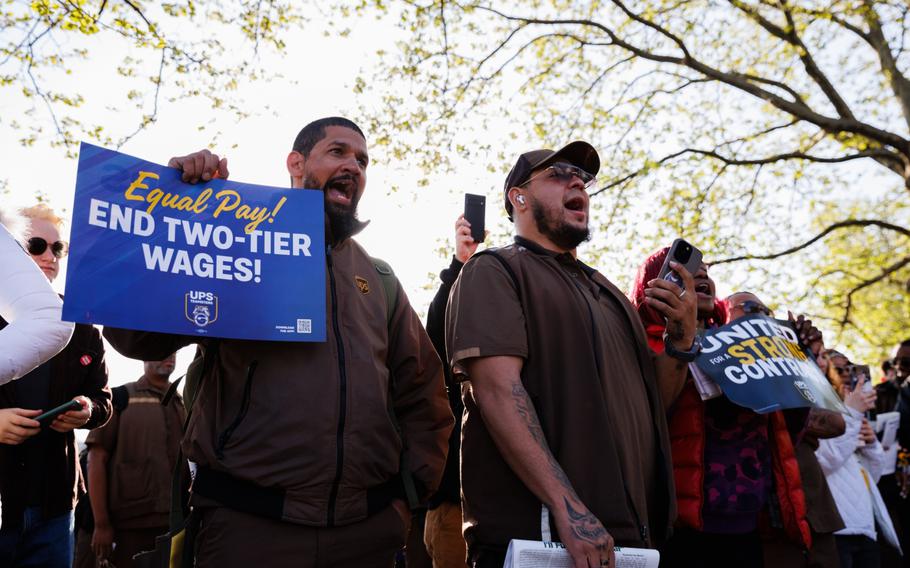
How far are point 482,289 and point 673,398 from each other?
3.73ft

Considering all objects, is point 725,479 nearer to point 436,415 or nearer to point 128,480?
point 436,415

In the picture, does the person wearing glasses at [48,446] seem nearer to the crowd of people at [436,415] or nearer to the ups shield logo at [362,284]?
the crowd of people at [436,415]

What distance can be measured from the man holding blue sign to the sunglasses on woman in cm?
122

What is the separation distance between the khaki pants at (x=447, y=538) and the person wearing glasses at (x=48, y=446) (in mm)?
1941

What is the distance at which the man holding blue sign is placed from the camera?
2590mm

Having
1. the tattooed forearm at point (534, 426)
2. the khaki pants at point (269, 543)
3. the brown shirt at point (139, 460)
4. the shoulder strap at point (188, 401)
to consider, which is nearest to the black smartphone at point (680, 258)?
the tattooed forearm at point (534, 426)

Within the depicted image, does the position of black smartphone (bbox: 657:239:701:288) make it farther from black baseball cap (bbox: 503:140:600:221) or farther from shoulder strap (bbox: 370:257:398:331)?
shoulder strap (bbox: 370:257:398:331)

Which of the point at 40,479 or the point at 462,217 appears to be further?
the point at 462,217

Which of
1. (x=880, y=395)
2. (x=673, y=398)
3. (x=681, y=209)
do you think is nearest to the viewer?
(x=673, y=398)

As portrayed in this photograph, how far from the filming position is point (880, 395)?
866 centimetres

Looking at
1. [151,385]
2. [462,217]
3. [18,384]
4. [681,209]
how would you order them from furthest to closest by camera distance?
[681,209]
[151,385]
[462,217]
[18,384]

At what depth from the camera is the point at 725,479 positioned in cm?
344

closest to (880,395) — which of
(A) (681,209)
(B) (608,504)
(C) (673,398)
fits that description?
(A) (681,209)

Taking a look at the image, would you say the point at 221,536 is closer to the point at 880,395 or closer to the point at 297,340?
the point at 297,340
